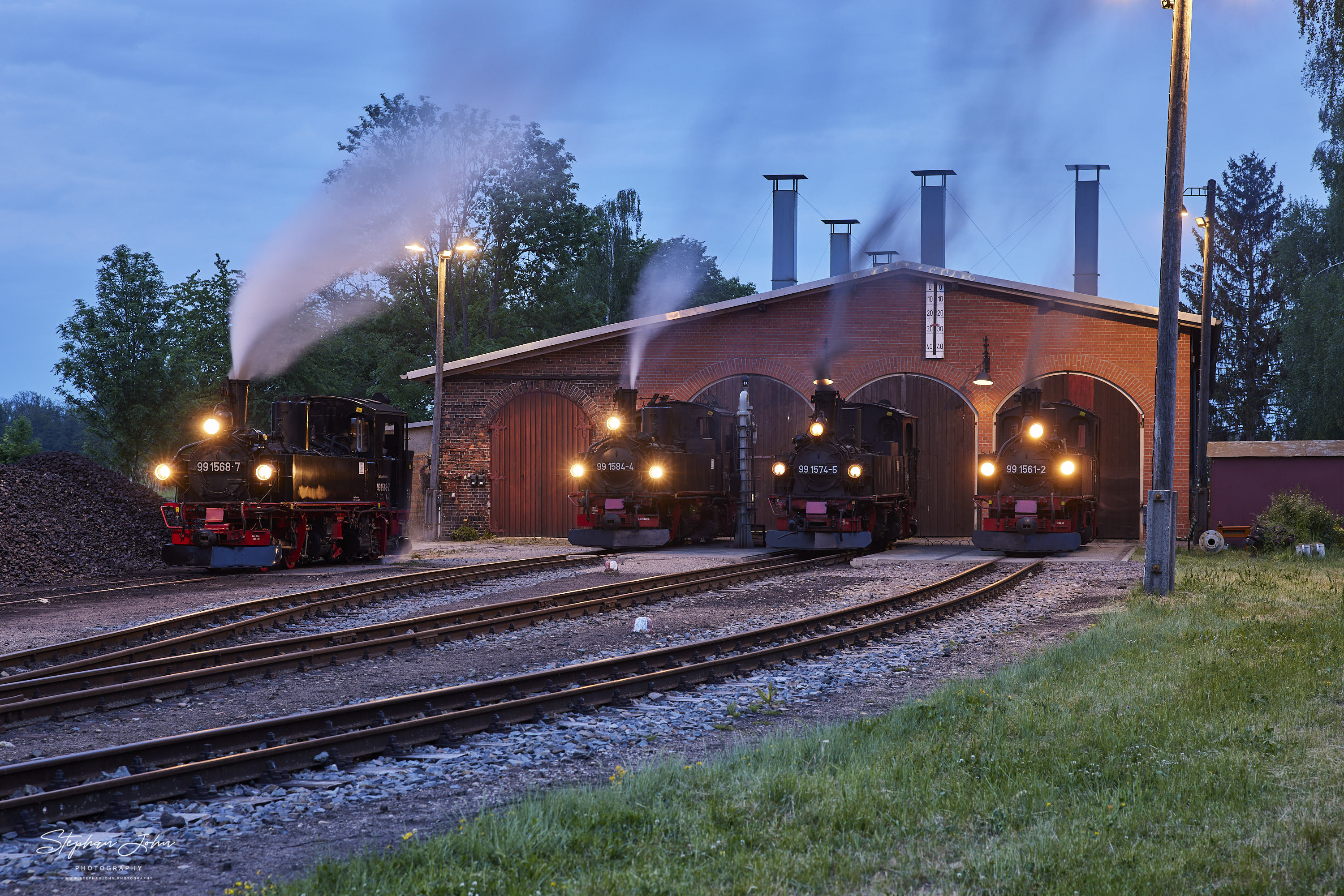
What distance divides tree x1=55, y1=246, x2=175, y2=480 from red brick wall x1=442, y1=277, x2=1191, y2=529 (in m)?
16.4

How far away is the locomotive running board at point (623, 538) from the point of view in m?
22.1

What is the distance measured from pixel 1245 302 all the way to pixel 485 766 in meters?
57.2

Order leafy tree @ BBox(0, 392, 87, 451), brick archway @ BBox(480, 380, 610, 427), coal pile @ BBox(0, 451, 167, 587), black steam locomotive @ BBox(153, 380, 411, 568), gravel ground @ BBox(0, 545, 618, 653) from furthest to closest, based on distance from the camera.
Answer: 1. leafy tree @ BBox(0, 392, 87, 451)
2. brick archway @ BBox(480, 380, 610, 427)
3. black steam locomotive @ BBox(153, 380, 411, 568)
4. coal pile @ BBox(0, 451, 167, 587)
5. gravel ground @ BBox(0, 545, 618, 653)

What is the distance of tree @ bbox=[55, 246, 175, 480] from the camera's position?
40562mm

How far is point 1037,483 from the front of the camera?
71.6 ft

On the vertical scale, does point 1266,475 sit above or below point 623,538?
above

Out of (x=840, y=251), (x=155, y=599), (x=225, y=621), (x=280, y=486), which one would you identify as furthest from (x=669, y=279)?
(x=225, y=621)

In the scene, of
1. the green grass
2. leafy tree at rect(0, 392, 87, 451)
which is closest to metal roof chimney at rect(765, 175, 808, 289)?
the green grass

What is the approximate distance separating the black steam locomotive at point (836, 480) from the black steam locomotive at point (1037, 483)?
78.6 inches

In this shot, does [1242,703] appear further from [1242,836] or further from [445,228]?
[445,228]

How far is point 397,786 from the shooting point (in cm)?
600

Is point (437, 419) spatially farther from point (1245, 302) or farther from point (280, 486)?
point (1245, 302)

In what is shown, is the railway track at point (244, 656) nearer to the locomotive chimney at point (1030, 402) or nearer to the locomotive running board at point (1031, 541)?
the locomotive running board at point (1031, 541)

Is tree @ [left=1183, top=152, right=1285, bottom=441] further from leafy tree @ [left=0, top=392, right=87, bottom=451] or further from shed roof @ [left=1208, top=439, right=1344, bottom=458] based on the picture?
leafy tree @ [left=0, top=392, right=87, bottom=451]
